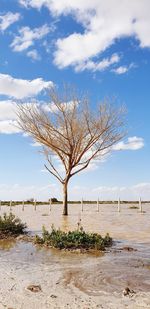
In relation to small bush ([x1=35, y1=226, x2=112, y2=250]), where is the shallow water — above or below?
below

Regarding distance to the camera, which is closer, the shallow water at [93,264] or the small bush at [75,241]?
the shallow water at [93,264]

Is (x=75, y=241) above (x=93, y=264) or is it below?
above

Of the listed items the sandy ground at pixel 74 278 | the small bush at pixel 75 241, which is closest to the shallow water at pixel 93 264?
the sandy ground at pixel 74 278

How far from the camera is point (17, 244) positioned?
13344mm

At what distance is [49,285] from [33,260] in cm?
287

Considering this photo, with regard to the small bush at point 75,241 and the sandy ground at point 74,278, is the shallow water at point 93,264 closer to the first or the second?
the sandy ground at point 74,278

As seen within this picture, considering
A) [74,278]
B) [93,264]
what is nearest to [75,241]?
[93,264]

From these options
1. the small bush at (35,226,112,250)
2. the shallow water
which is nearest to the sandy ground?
the shallow water

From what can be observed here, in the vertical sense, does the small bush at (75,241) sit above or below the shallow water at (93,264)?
above

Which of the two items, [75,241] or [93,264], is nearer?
[93,264]

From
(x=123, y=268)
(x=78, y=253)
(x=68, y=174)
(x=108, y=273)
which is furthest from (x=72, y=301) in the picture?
(x=68, y=174)

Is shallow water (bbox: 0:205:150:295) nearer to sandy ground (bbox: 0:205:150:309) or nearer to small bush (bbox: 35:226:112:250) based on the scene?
sandy ground (bbox: 0:205:150:309)

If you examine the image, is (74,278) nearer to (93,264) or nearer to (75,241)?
(93,264)

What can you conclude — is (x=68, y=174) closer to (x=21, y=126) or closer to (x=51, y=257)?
(x=21, y=126)
